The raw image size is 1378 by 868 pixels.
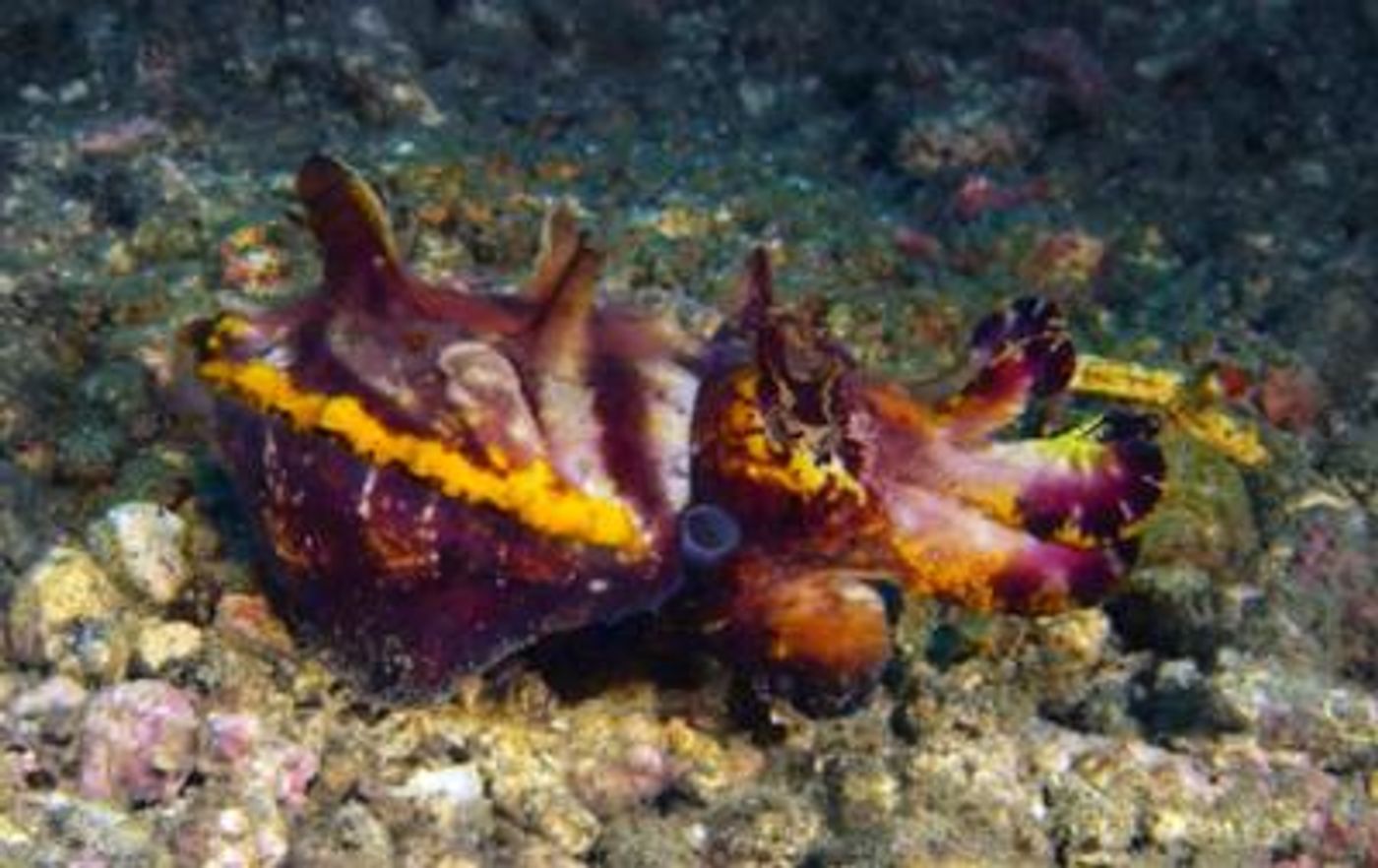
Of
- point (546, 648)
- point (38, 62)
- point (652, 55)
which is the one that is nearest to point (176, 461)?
point (546, 648)

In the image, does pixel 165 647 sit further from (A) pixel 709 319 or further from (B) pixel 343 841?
(A) pixel 709 319

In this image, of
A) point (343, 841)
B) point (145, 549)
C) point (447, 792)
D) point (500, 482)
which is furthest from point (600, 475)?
point (145, 549)

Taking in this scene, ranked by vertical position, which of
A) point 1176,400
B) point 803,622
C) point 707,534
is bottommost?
point 1176,400

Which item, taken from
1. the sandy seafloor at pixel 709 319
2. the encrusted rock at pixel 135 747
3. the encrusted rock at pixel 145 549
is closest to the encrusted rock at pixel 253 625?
the sandy seafloor at pixel 709 319

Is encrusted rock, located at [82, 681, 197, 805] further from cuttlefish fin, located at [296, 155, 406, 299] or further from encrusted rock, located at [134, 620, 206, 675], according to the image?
cuttlefish fin, located at [296, 155, 406, 299]

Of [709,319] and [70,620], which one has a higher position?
[709,319]

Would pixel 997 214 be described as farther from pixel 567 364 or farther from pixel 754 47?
pixel 567 364

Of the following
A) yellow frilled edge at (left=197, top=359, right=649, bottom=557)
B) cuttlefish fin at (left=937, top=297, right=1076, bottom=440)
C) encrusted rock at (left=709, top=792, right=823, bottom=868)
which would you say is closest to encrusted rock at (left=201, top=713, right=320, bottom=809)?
yellow frilled edge at (left=197, top=359, right=649, bottom=557)
